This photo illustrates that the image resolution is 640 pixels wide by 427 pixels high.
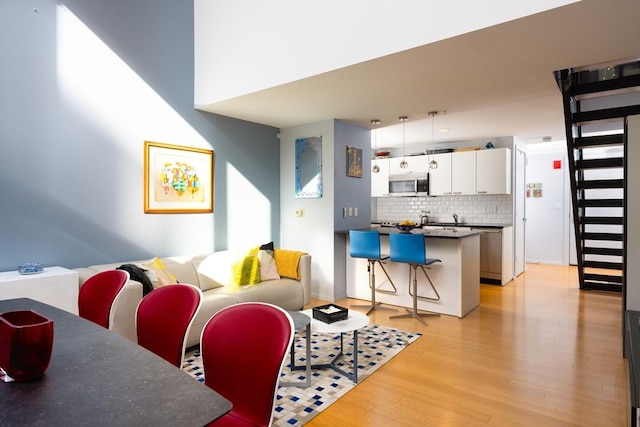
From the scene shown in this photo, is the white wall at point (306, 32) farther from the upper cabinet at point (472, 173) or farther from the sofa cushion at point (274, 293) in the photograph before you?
the upper cabinet at point (472, 173)

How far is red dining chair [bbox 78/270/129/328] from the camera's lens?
201cm

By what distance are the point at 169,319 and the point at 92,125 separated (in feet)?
8.63

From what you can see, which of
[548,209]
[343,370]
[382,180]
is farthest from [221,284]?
[548,209]

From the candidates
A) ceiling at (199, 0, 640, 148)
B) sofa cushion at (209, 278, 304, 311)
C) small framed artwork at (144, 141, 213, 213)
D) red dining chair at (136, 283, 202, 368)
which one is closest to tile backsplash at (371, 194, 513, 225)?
ceiling at (199, 0, 640, 148)

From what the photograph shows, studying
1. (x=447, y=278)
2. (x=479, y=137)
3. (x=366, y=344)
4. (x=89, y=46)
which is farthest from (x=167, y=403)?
(x=479, y=137)

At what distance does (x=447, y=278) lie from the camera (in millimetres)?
4410

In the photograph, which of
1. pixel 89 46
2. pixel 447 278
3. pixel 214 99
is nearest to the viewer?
pixel 89 46

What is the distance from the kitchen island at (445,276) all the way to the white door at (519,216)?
2.41m

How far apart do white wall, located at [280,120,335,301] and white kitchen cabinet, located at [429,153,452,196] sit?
9.59 ft

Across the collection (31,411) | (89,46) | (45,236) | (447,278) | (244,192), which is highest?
(89,46)

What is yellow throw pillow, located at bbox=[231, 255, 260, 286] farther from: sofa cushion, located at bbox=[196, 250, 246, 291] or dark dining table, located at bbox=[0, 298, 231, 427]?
dark dining table, located at bbox=[0, 298, 231, 427]

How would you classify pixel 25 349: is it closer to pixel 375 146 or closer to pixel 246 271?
pixel 246 271

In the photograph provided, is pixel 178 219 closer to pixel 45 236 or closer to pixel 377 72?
pixel 45 236

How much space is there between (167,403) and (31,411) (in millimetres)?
309
